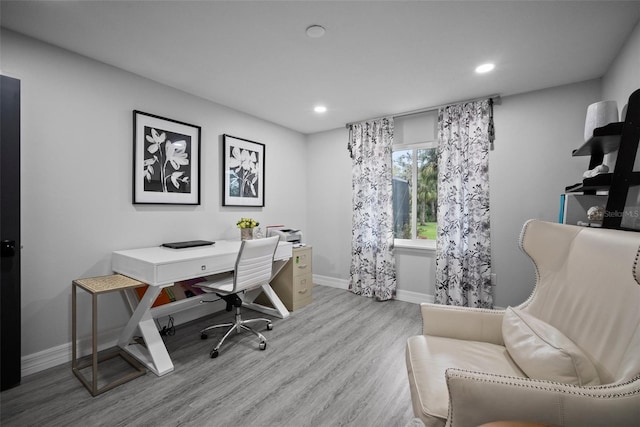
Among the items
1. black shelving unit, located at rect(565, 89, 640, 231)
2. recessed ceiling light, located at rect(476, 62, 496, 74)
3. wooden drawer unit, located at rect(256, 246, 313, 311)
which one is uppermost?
recessed ceiling light, located at rect(476, 62, 496, 74)

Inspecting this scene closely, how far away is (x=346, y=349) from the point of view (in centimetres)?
242

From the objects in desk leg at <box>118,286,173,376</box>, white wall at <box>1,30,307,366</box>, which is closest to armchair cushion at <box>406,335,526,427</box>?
desk leg at <box>118,286,173,376</box>

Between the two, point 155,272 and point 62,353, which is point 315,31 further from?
point 62,353

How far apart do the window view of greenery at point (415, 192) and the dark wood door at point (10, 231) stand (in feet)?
12.1

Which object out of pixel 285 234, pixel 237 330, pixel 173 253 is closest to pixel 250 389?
pixel 237 330

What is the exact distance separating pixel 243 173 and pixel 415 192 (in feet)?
7.53

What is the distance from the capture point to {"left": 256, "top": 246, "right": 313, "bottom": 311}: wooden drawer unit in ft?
10.8

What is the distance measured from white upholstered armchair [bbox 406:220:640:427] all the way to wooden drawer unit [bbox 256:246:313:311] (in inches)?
74.8

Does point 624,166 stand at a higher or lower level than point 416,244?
higher

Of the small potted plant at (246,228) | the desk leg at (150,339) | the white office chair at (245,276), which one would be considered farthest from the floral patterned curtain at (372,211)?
the desk leg at (150,339)

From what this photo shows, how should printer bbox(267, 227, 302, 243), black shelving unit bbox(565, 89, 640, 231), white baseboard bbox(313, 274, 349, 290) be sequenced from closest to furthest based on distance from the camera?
black shelving unit bbox(565, 89, 640, 231) < printer bbox(267, 227, 302, 243) < white baseboard bbox(313, 274, 349, 290)

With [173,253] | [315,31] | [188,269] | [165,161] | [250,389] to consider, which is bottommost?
[250,389]

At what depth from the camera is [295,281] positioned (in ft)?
10.9

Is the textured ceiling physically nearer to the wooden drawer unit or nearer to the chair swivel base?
the wooden drawer unit
